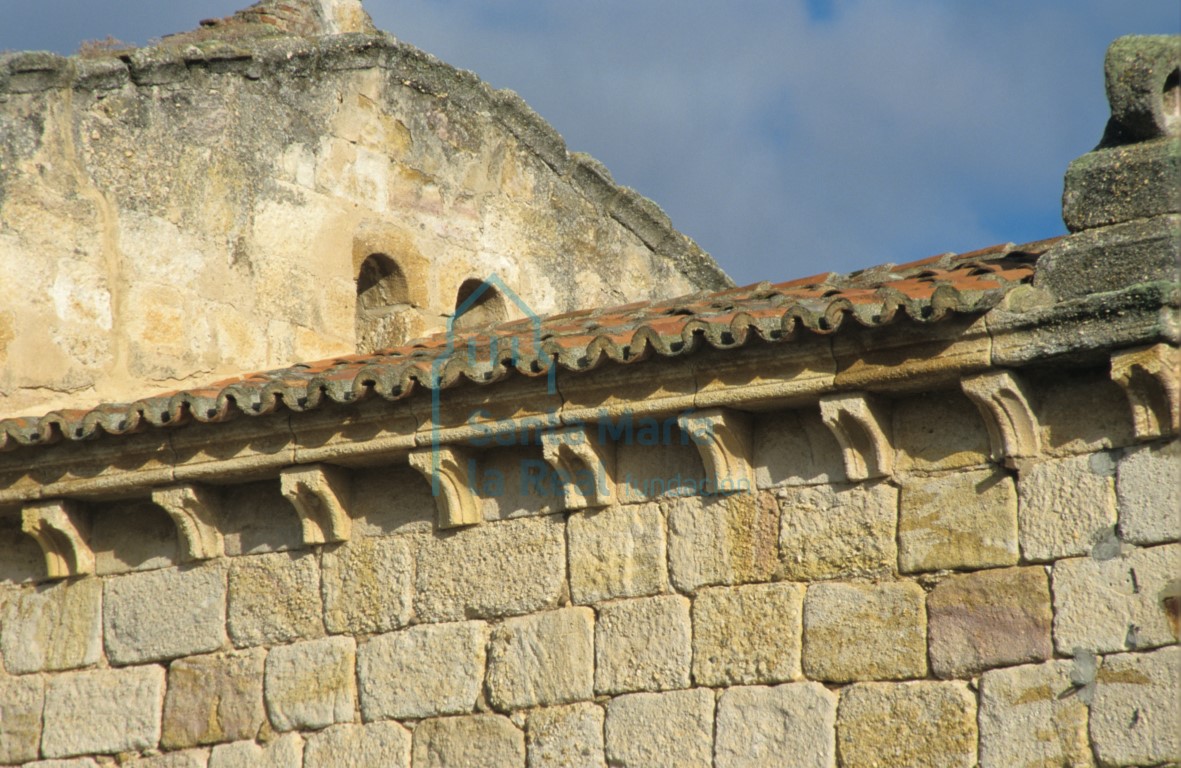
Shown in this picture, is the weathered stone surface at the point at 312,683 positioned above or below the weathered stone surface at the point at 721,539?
below

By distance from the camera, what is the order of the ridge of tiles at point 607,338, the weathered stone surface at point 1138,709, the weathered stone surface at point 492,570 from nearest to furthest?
the weathered stone surface at point 1138,709
the ridge of tiles at point 607,338
the weathered stone surface at point 492,570

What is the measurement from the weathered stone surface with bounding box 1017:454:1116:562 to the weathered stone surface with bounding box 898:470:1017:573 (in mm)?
59

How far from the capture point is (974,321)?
5.96 m

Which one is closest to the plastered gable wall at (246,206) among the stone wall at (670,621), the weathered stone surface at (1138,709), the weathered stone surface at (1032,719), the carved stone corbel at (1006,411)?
the stone wall at (670,621)

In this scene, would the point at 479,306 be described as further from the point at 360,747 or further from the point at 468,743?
the point at 468,743

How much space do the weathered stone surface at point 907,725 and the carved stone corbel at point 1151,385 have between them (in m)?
1.12

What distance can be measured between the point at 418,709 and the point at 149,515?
1.75 metres

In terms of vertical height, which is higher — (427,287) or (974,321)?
(427,287)

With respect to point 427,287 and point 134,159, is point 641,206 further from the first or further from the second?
point 134,159

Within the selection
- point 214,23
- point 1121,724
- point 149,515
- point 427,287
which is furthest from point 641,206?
point 1121,724

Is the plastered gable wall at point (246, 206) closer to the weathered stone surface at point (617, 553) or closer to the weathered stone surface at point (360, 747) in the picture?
the weathered stone surface at point (360, 747)

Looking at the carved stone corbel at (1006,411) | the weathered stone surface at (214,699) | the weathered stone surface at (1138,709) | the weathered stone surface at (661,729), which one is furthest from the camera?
the weathered stone surface at (214,699)

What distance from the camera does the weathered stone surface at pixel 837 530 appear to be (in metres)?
6.25

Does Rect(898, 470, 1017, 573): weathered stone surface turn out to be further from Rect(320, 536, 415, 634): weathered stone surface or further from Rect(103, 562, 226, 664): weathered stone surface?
Rect(103, 562, 226, 664): weathered stone surface
